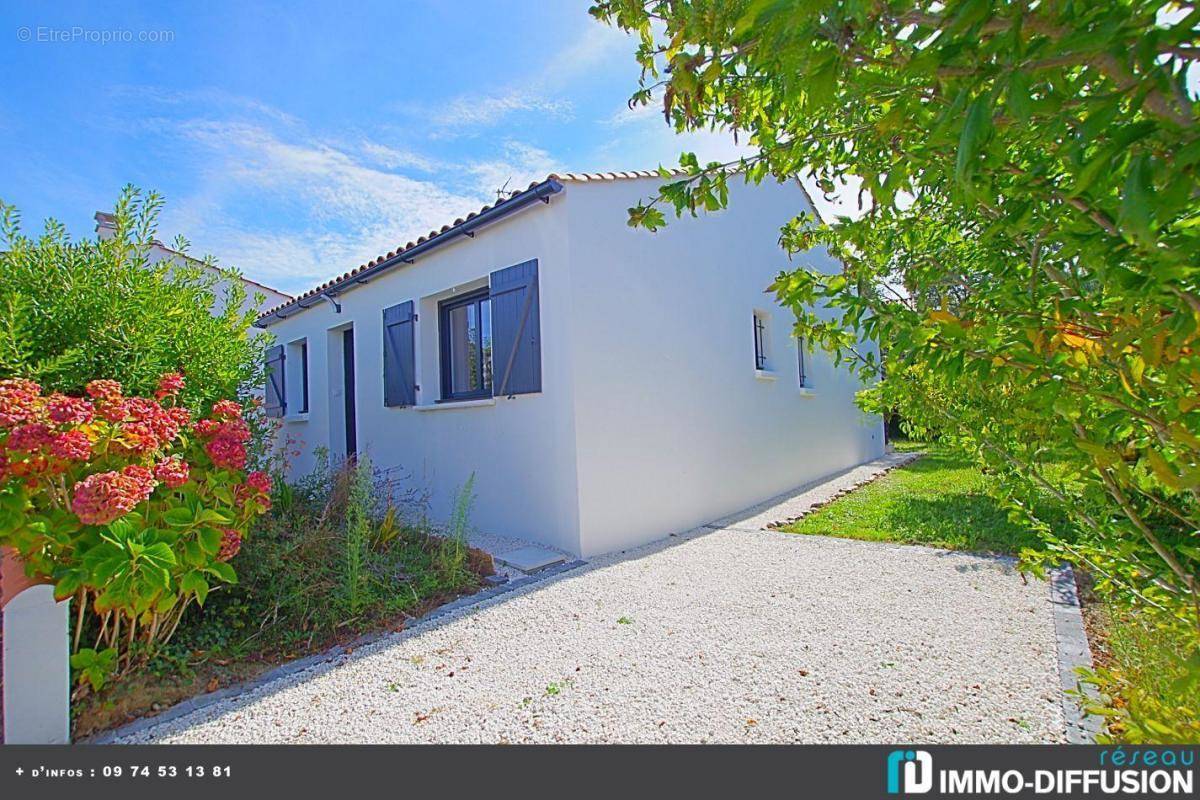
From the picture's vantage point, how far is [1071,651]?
363 cm

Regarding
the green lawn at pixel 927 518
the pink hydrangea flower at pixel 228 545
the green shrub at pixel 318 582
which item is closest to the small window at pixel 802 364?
the green lawn at pixel 927 518

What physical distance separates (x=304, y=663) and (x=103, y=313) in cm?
280

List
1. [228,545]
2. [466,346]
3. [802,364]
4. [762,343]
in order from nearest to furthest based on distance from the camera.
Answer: [228,545] → [466,346] → [762,343] → [802,364]

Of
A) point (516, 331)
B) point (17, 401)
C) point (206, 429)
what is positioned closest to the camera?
point (17, 401)

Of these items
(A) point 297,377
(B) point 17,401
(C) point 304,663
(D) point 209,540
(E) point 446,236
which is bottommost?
(C) point 304,663

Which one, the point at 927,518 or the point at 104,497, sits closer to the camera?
the point at 104,497

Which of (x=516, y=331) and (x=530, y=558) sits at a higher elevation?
(x=516, y=331)

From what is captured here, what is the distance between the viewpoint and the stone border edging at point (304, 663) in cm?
310

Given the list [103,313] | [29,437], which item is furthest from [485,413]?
[29,437]
